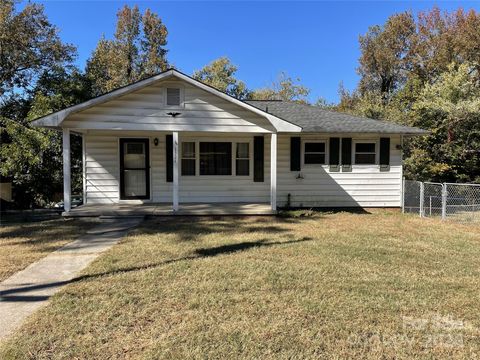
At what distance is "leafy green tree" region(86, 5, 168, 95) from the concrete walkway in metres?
18.9

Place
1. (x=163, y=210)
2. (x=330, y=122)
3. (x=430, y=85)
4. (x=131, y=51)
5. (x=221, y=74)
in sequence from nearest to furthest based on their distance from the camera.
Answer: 1. (x=163, y=210)
2. (x=330, y=122)
3. (x=430, y=85)
4. (x=131, y=51)
5. (x=221, y=74)

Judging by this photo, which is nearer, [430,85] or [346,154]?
[346,154]

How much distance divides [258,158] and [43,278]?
25.5ft

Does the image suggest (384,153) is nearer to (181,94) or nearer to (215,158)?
(215,158)

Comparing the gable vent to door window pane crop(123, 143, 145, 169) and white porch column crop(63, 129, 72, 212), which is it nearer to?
door window pane crop(123, 143, 145, 169)

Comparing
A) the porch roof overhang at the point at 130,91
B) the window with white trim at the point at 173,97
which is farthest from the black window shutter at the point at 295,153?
the window with white trim at the point at 173,97

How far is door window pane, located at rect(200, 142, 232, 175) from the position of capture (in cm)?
1160

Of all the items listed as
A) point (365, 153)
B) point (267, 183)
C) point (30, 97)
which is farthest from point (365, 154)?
point (30, 97)

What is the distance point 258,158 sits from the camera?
1158 centimetres

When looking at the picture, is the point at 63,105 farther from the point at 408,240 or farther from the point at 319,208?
the point at 408,240

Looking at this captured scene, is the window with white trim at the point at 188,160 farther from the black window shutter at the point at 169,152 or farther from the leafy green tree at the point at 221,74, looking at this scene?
the leafy green tree at the point at 221,74

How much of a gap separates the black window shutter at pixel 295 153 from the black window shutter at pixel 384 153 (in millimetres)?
2740

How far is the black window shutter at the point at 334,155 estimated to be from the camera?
11656mm

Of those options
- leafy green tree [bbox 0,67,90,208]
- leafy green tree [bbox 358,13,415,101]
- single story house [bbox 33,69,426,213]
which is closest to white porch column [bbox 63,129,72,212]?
single story house [bbox 33,69,426,213]
